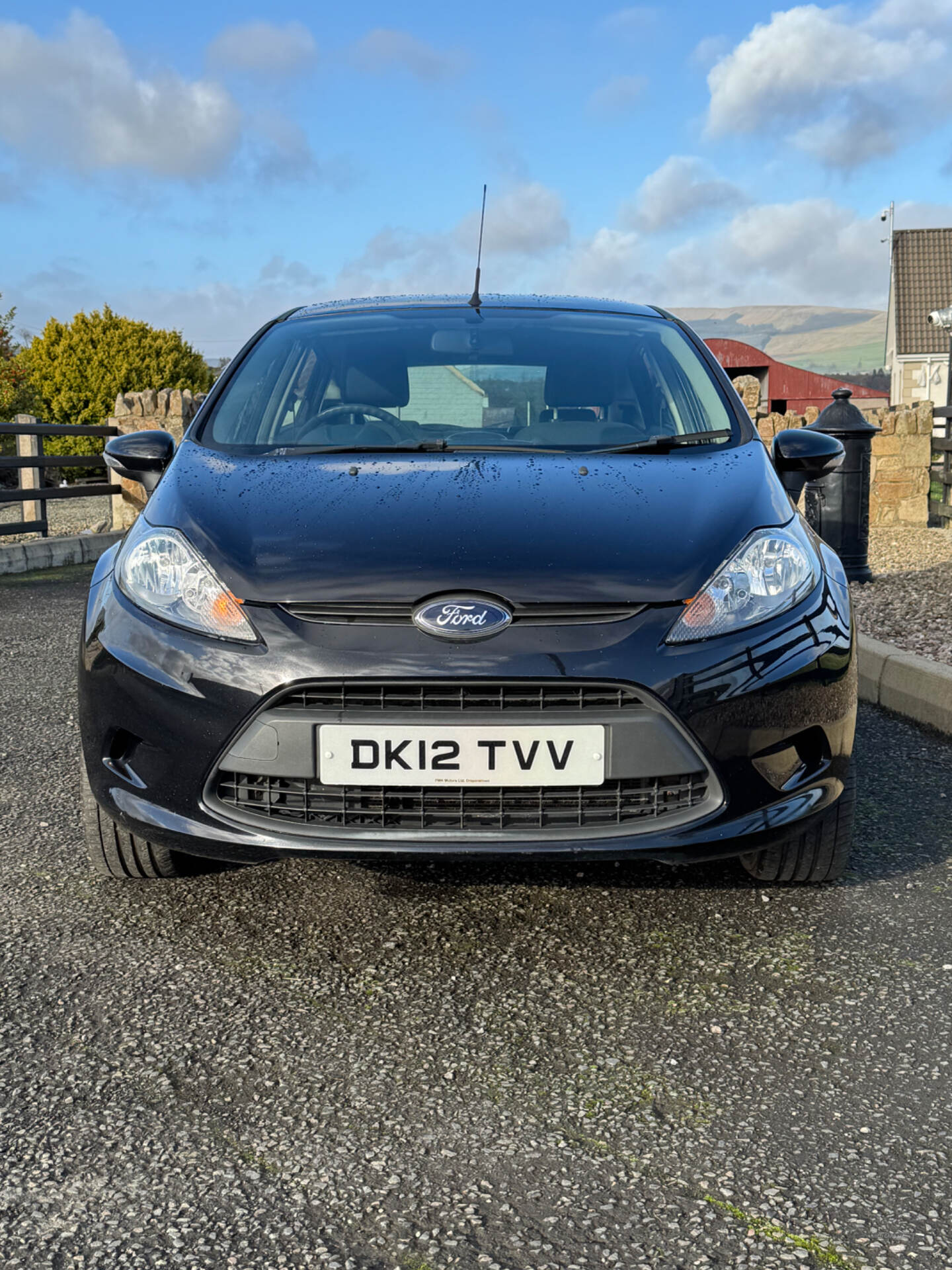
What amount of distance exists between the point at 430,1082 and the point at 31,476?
11909 mm

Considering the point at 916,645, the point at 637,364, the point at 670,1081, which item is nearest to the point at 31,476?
the point at 916,645

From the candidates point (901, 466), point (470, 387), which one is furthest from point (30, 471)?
point (470, 387)

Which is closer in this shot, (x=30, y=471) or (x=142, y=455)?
(x=142, y=455)

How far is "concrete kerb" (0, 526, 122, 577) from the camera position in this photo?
1142 centimetres

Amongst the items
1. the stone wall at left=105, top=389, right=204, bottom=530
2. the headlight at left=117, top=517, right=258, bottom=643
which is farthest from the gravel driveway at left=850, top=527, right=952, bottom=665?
the stone wall at left=105, top=389, right=204, bottom=530

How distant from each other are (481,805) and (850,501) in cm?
811

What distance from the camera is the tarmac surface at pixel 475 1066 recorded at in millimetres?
1848

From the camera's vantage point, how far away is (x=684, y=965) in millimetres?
2799

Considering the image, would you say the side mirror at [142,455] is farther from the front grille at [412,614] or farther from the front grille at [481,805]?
the front grille at [481,805]

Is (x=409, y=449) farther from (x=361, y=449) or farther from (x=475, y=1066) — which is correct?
(x=475, y=1066)

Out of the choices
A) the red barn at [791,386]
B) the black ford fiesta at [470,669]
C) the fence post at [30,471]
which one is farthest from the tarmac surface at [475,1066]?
the red barn at [791,386]

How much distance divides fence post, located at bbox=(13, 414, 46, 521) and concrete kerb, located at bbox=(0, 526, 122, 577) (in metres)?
0.66

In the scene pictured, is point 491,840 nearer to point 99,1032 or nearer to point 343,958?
point 343,958

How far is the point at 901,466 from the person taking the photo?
15.0 meters
